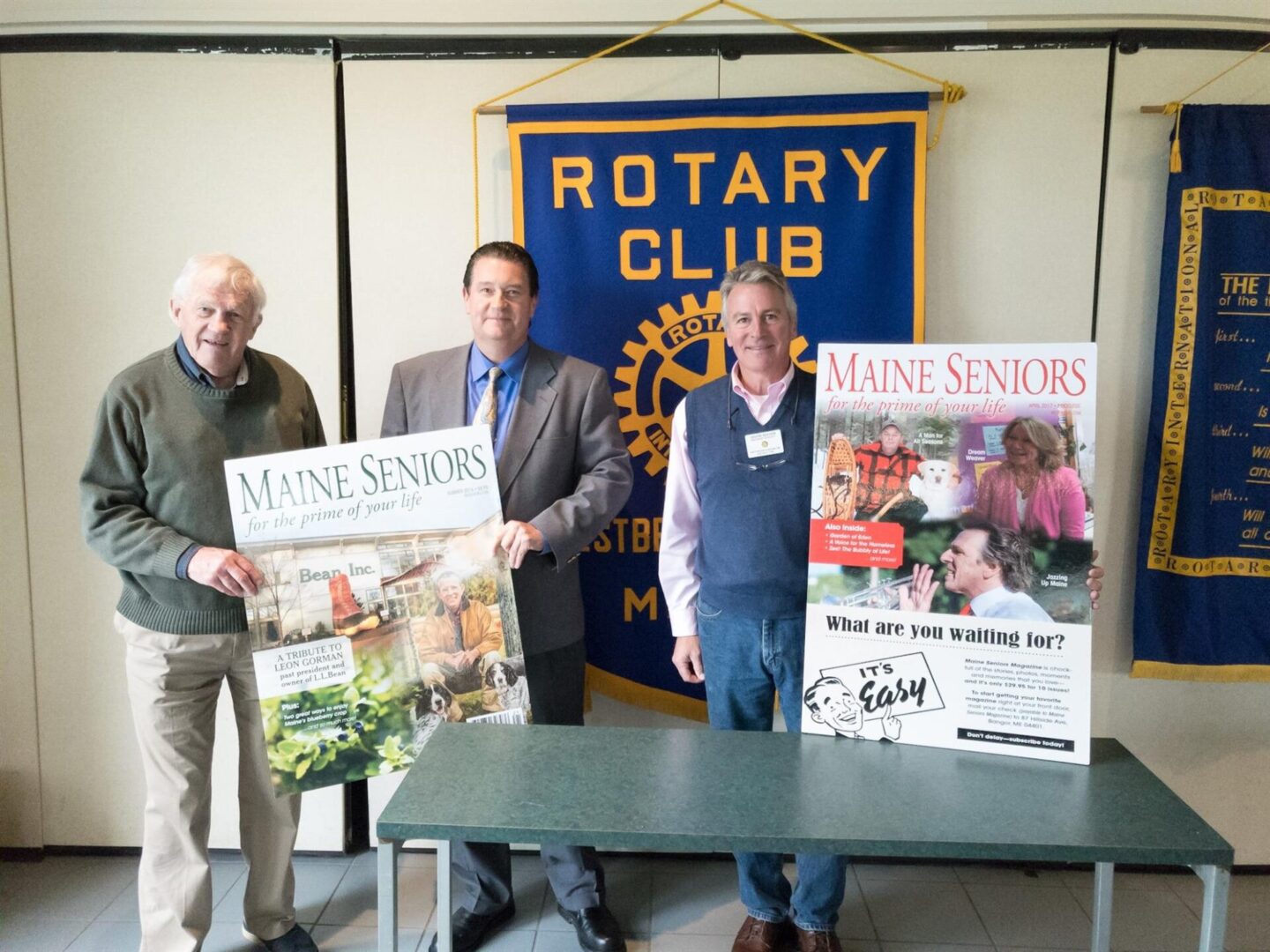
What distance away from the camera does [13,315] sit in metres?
2.63

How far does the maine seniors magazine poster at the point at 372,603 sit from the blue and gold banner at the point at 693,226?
2.72 ft

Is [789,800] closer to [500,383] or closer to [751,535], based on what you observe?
[751,535]

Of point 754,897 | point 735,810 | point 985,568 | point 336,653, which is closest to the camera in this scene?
point 735,810

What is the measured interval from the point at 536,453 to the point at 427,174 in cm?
103

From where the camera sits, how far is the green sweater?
1.96 m

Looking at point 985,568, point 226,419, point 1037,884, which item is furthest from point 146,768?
point 1037,884

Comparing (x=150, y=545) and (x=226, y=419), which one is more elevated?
(x=226, y=419)

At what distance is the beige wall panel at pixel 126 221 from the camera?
2574 mm

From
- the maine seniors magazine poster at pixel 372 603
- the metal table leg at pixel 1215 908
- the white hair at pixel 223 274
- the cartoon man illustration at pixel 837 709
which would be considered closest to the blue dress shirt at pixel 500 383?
the maine seniors magazine poster at pixel 372 603

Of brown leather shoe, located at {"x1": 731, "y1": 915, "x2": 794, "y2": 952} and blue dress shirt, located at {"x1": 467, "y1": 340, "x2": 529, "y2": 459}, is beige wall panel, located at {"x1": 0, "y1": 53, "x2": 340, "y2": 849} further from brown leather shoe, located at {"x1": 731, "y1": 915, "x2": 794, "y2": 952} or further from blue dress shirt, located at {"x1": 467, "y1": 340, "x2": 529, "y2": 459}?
brown leather shoe, located at {"x1": 731, "y1": 915, "x2": 794, "y2": 952}

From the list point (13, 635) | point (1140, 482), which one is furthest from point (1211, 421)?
point (13, 635)

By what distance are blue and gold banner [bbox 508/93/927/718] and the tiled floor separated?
1.07 metres

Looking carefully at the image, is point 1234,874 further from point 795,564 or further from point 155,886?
point 155,886

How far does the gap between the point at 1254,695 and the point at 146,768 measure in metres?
3.22
